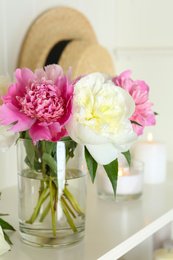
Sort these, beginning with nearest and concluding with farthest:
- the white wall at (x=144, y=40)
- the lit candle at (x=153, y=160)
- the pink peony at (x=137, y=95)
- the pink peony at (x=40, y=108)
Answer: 1. the pink peony at (x=40, y=108)
2. the pink peony at (x=137, y=95)
3. the lit candle at (x=153, y=160)
4. the white wall at (x=144, y=40)

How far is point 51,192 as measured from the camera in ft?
2.17

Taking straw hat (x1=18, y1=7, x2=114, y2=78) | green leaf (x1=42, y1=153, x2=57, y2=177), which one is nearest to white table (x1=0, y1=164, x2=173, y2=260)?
green leaf (x1=42, y1=153, x2=57, y2=177)

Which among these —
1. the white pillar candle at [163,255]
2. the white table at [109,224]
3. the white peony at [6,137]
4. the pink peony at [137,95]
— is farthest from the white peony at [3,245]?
the white pillar candle at [163,255]

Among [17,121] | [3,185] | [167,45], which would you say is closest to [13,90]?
[17,121]

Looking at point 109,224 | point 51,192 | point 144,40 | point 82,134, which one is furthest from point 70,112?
point 144,40

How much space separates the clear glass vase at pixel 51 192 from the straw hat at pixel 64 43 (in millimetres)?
380

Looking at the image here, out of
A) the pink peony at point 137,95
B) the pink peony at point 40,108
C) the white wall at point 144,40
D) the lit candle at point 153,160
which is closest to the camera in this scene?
the pink peony at point 40,108

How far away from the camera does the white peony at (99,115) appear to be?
586 millimetres

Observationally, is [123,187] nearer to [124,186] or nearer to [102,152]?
[124,186]

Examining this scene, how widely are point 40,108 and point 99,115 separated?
77 millimetres

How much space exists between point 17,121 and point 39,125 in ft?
0.16

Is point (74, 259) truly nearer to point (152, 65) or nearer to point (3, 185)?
point (3, 185)

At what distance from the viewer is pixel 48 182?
0.66m

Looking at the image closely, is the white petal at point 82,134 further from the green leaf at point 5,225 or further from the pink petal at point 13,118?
the green leaf at point 5,225
